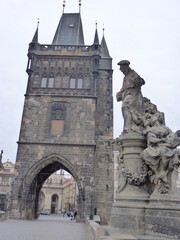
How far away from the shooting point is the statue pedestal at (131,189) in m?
4.04

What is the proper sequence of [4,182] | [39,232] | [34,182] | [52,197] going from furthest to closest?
[52,197] < [4,182] < [34,182] < [39,232]

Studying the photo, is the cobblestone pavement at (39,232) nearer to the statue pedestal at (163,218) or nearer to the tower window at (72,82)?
the statue pedestal at (163,218)

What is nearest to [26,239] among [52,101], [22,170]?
[22,170]

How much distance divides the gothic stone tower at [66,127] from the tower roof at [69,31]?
2.33 ft

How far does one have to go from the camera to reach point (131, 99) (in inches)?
200

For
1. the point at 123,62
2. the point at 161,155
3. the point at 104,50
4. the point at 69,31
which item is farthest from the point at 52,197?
the point at 161,155

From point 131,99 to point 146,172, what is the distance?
1440 mm

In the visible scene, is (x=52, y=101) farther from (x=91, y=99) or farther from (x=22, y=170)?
(x=22, y=170)

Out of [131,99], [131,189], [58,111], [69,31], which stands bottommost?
[131,189]

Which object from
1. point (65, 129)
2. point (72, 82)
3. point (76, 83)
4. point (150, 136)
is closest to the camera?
point (150, 136)

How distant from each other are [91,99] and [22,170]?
7929mm

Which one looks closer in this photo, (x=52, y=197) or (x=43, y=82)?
(x=43, y=82)

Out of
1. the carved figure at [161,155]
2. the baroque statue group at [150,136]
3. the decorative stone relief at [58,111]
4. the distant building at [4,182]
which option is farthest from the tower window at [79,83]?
the distant building at [4,182]

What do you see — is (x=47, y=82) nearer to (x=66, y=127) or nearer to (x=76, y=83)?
(x=76, y=83)
